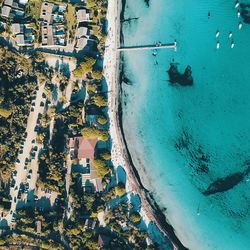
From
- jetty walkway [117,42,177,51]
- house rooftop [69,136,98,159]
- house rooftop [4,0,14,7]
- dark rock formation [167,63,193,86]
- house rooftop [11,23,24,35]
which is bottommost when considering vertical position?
house rooftop [69,136,98,159]

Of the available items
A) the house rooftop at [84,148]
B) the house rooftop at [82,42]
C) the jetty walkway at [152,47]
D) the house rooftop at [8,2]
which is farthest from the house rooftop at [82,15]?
the house rooftop at [84,148]

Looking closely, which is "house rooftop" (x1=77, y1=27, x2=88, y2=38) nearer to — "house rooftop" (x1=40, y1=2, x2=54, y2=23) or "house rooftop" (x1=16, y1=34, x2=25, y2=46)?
"house rooftop" (x1=40, y1=2, x2=54, y2=23)

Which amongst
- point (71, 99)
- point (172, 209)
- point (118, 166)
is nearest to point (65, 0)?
point (71, 99)

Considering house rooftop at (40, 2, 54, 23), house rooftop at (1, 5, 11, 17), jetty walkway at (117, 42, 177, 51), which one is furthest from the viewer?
jetty walkway at (117, 42, 177, 51)

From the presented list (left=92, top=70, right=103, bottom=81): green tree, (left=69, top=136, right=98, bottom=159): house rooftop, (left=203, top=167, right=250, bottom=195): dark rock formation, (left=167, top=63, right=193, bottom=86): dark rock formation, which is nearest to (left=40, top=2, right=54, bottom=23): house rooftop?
(left=92, top=70, right=103, bottom=81): green tree

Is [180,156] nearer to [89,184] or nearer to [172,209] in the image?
[172,209]

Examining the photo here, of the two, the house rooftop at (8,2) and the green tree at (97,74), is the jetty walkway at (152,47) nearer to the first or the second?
the green tree at (97,74)

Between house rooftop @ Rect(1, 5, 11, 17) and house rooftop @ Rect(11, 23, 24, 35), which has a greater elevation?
house rooftop @ Rect(1, 5, 11, 17)
